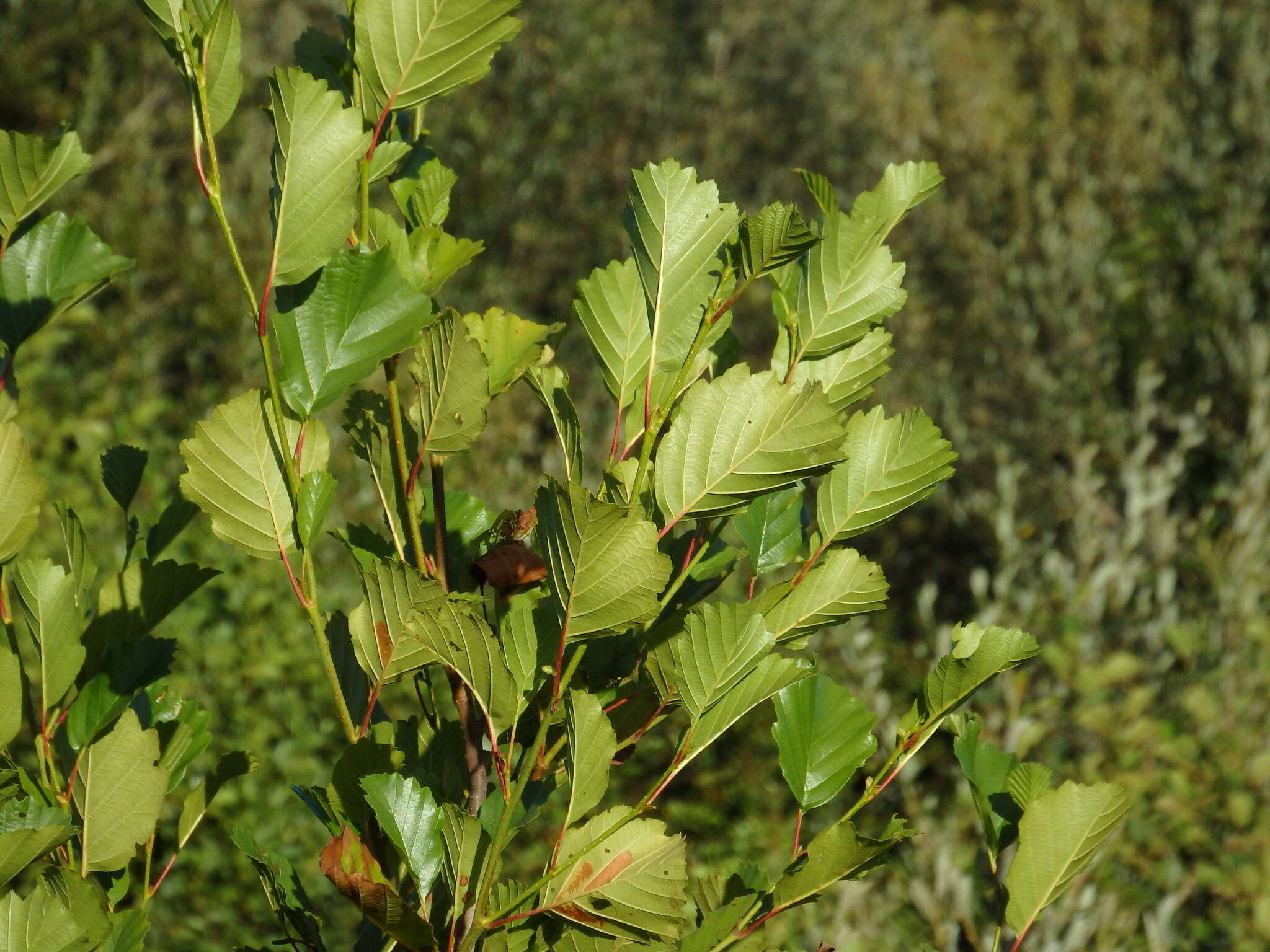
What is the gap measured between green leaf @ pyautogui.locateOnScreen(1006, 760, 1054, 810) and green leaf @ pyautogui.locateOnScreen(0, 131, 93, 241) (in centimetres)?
68

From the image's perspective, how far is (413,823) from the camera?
62 centimetres

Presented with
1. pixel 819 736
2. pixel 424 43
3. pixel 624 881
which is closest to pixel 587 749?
pixel 624 881

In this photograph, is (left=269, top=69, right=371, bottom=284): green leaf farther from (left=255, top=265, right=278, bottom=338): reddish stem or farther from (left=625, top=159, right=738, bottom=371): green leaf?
(left=625, top=159, right=738, bottom=371): green leaf

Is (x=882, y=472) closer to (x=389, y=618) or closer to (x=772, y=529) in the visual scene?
(x=772, y=529)

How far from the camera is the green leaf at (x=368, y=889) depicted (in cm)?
59

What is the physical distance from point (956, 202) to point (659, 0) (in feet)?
7.60

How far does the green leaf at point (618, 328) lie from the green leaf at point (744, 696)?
0.61 ft

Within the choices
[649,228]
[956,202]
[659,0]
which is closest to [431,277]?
[649,228]

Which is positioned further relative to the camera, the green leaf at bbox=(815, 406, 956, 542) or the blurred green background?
the blurred green background

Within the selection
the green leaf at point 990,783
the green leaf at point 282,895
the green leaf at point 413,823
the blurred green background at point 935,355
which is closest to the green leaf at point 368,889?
the green leaf at point 413,823

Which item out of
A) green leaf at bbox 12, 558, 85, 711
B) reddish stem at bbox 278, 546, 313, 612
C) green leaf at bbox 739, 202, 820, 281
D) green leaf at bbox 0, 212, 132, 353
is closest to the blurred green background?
green leaf at bbox 0, 212, 132, 353

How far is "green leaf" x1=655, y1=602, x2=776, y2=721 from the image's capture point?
60 cm

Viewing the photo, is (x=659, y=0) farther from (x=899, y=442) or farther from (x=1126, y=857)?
(x=899, y=442)

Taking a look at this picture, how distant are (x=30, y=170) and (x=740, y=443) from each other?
0.46 metres
